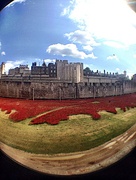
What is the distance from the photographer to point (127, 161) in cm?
321

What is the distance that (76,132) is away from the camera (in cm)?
270

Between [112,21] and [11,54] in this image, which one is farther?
[11,54]

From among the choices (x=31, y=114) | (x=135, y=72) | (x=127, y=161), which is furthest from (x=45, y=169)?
(x=135, y=72)

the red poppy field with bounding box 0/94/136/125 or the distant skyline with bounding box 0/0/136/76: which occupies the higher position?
the distant skyline with bounding box 0/0/136/76

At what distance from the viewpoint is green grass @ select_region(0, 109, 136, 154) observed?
2.70 meters

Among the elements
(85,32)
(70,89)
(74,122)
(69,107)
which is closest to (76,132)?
(74,122)

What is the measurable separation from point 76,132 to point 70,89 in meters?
0.48

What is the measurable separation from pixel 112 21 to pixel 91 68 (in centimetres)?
58

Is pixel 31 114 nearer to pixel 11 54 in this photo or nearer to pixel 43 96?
pixel 43 96

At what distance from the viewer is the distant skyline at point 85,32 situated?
264 centimetres

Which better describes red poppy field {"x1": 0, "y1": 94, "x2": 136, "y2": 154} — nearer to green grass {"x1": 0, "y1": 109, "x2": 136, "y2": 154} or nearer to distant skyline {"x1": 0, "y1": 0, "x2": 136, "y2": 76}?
green grass {"x1": 0, "y1": 109, "x2": 136, "y2": 154}

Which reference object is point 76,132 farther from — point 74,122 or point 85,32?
point 85,32

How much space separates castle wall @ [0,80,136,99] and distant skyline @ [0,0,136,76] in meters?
0.19

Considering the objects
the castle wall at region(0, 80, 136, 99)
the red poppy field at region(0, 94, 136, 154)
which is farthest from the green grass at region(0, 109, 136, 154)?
the castle wall at region(0, 80, 136, 99)
